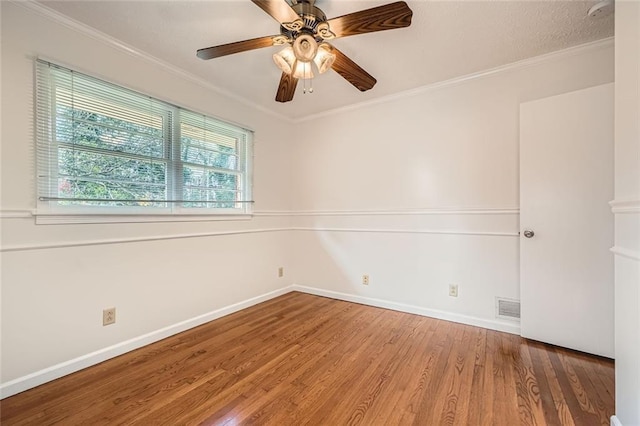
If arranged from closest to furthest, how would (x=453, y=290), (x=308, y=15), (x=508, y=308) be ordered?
(x=308, y=15) < (x=508, y=308) < (x=453, y=290)

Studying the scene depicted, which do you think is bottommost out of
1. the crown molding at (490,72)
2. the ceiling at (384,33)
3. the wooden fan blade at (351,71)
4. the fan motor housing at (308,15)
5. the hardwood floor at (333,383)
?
the hardwood floor at (333,383)

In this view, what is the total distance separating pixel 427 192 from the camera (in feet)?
9.17

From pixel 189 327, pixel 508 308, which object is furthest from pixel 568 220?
pixel 189 327

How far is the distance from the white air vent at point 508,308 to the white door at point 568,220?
3.7 inches

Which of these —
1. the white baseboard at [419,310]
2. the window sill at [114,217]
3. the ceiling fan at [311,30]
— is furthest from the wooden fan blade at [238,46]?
the white baseboard at [419,310]

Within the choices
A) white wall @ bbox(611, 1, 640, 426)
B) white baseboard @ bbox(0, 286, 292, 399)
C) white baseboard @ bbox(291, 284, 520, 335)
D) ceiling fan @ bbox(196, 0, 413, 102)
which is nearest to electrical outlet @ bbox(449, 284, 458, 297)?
white baseboard @ bbox(291, 284, 520, 335)

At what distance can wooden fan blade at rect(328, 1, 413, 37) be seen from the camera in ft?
4.30

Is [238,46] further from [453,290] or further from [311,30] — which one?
[453,290]

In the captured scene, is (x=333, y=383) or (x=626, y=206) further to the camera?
(x=333, y=383)

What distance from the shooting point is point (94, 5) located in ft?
5.57

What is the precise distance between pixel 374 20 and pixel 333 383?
2.08m

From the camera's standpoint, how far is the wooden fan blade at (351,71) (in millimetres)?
1754

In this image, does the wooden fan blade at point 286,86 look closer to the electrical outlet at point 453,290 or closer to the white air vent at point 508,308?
the electrical outlet at point 453,290

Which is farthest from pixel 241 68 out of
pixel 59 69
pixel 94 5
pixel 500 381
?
pixel 500 381
